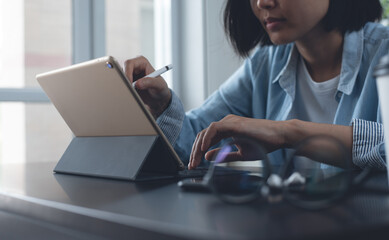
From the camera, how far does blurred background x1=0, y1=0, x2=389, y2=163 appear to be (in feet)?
5.76

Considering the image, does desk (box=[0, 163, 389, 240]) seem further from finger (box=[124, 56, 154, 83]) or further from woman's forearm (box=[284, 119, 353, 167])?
finger (box=[124, 56, 154, 83])

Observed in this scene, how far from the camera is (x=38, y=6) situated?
75.7 inches

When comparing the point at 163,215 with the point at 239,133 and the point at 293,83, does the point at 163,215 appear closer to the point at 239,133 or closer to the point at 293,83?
the point at 239,133

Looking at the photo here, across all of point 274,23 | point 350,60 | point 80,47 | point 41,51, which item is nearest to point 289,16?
point 274,23

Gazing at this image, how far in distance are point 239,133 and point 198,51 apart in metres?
1.41

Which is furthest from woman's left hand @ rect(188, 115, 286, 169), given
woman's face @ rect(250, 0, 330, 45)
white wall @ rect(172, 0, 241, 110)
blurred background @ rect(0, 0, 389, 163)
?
white wall @ rect(172, 0, 241, 110)

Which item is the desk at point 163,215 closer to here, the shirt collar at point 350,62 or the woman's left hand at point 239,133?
the woman's left hand at point 239,133

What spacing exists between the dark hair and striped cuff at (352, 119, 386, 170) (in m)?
0.43

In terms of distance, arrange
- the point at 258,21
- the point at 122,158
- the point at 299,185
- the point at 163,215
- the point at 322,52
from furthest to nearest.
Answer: the point at 258,21 < the point at 322,52 < the point at 122,158 < the point at 299,185 < the point at 163,215

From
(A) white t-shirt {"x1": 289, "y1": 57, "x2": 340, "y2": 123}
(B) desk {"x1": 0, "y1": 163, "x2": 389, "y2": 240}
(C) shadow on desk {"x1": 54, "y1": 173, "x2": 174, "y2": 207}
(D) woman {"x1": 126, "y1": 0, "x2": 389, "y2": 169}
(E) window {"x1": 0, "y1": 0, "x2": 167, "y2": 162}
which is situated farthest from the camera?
→ (E) window {"x1": 0, "y1": 0, "x2": 167, "y2": 162}

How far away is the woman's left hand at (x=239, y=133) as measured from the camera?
28.2 inches

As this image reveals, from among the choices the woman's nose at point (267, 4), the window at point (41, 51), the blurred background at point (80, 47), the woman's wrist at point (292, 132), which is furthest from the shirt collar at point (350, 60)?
the window at point (41, 51)

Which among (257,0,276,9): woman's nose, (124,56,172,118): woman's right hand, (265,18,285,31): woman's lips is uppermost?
(257,0,276,9): woman's nose

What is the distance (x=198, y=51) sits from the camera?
2.08m
